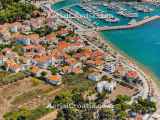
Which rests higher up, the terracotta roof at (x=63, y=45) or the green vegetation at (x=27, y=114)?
the terracotta roof at (x=63, y=45)

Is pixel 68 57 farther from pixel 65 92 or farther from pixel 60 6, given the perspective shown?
pixel 60 6

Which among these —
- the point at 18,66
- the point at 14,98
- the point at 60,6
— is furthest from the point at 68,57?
the point at 60,6

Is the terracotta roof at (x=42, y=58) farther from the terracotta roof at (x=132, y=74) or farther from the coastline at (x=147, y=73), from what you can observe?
the coastline at (x=147, y=73)

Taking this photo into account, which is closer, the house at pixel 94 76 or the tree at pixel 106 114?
the tree at pixel 106 114

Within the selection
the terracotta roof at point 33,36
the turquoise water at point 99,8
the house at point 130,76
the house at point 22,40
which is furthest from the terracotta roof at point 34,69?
the turquoise water at point 99,8

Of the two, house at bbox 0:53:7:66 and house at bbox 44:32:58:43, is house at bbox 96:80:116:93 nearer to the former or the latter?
house at bbox 0:53:7:66

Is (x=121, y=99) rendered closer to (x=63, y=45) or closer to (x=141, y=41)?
Answer: (x=63, y=45)

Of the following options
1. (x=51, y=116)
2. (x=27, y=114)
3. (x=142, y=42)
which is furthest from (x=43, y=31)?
(x=27, y=114)
